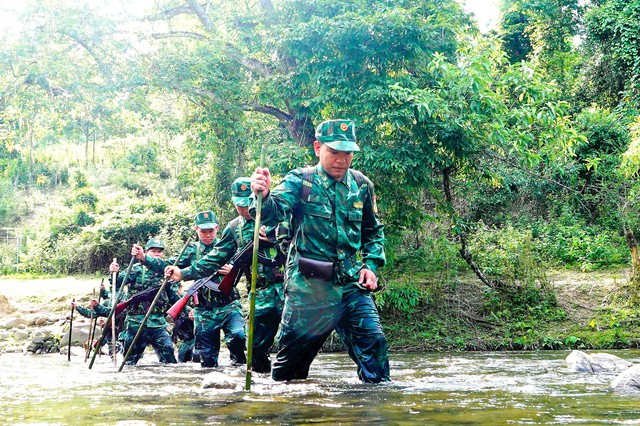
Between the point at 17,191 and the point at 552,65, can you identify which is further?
the point at 17,191

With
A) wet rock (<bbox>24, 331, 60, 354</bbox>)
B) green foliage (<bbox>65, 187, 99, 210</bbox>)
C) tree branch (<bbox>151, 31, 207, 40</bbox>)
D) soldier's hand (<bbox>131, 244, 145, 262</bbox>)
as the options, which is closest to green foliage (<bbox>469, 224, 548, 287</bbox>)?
tree branch (<bbox>151, 31, 207, 40</bbox>)

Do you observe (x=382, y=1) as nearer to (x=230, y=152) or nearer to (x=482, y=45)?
(x=482, y=45)

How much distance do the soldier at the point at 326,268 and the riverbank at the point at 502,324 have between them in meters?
6.88

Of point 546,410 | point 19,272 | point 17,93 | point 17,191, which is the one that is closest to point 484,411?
point 546,410

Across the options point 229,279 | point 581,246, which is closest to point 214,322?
point 229,279

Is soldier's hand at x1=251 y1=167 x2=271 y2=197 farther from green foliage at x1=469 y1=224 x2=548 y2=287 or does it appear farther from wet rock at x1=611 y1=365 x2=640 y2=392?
green foliage at x1=469 y1=224 x2=548 y2=287

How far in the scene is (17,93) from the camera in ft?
46.6

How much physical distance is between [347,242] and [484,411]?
176 centimetres

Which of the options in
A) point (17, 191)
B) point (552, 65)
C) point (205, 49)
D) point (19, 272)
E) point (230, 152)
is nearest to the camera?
point (205, 49)

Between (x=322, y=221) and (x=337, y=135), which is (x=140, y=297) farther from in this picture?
(x=337, y=135)

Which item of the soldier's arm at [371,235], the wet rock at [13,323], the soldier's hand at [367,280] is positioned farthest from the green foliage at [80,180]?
the soldier's hand at [367,280]

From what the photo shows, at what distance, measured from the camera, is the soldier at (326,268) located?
5.24 meters

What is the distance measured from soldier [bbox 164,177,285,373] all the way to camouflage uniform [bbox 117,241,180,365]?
2.04 m

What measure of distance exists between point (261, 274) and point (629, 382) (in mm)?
3781
